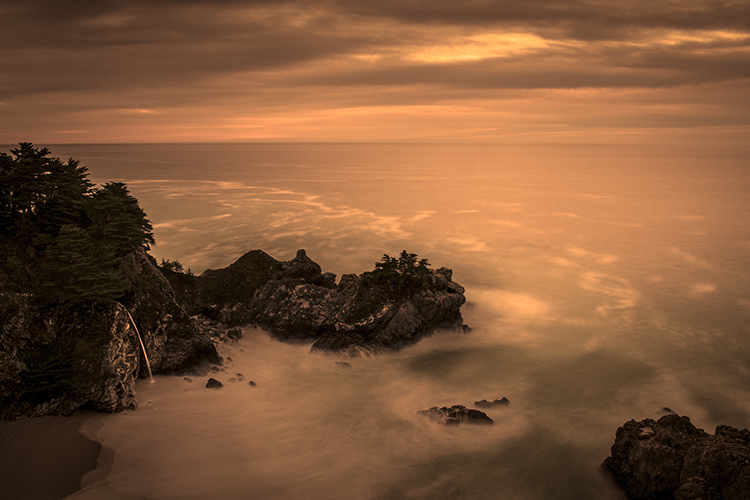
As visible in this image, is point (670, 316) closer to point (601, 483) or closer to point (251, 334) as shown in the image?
point (601, 483)

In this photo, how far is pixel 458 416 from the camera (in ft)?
58.9

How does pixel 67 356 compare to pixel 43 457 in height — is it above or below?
above

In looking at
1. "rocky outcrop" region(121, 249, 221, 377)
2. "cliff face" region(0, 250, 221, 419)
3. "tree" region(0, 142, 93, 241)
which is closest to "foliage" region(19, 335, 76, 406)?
"cliff face" region(0, 250, 221, 419)

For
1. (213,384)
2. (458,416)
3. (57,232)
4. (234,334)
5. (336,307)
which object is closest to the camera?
(458,416)

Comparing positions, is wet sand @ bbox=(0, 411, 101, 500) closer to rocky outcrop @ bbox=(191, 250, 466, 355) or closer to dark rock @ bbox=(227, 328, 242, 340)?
dark rock @ bbox=(227, 328, 242, 340)

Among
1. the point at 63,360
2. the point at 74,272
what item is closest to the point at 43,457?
the point at 63,360

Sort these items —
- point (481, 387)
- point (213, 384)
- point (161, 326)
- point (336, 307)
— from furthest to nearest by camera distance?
1. point (336, 307)
2. point (481, 387)
3. point (161, 326)
4. point (213, 384)

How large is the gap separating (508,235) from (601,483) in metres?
41.5

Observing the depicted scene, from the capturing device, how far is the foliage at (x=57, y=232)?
16781 millimetres

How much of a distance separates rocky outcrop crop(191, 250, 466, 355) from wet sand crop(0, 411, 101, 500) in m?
11.7

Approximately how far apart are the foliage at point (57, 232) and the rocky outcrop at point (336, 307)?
8.83 metres

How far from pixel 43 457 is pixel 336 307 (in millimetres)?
14789

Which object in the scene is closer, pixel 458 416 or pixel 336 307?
pixel 458 416

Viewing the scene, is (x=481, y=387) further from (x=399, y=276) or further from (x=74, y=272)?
(x=74, y=272)
